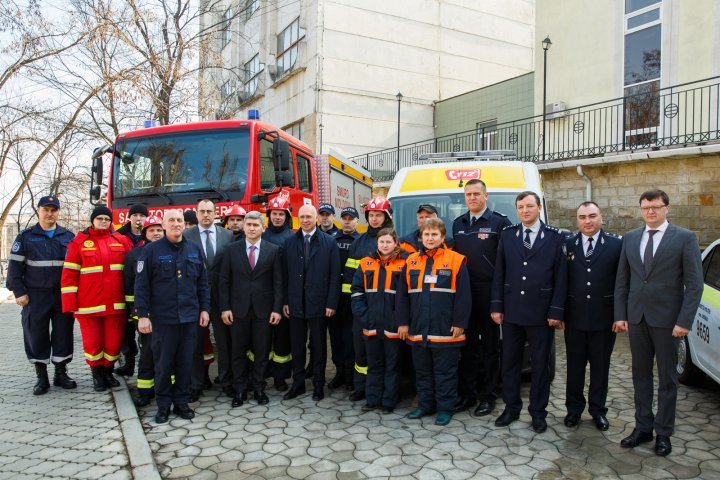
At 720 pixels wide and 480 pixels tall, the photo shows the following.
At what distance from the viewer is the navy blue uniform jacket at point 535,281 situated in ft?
15.4

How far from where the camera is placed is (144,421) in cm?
511

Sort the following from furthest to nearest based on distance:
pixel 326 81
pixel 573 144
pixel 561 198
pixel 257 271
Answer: pixel 326 81 < pixel 573 144 < pixel 561 198 < pixel 257 271

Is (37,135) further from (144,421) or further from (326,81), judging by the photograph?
(144,421)

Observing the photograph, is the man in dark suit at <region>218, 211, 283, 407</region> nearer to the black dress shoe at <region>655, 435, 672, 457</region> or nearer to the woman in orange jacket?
the woman in orange jacket

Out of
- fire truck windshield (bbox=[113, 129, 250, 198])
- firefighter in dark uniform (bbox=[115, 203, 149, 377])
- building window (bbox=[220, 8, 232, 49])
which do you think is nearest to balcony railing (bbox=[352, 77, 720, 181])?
fire truck windshield (bbox=[113, 129, 250, 198])

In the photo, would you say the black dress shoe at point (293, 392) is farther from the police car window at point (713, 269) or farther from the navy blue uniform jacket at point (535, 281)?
the police car window at point (713, 269)

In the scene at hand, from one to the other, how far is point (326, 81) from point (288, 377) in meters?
16.7

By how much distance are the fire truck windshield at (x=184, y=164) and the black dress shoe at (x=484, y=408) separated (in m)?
4.17

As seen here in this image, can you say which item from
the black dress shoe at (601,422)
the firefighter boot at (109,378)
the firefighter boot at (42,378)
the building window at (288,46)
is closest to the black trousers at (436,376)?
the black dress shoe at (601,422)

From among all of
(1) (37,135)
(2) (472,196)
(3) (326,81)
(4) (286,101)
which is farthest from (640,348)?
(4) (286,101)

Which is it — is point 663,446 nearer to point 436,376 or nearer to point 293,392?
point 436,376

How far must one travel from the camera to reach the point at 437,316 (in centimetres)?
498

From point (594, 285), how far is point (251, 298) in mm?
3166

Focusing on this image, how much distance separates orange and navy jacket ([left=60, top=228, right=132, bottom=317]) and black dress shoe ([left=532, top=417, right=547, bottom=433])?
13.8ft
